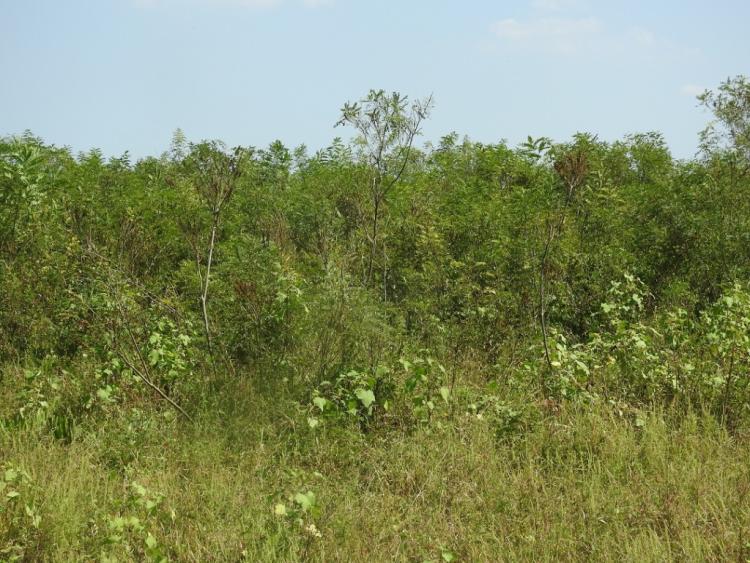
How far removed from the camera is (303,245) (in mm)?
8188

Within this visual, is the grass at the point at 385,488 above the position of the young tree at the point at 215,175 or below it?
below

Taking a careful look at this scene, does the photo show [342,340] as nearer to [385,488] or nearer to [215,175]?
[385,488]

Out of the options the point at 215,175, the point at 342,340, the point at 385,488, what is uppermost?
the point at 215,175

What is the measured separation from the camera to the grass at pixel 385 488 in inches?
151

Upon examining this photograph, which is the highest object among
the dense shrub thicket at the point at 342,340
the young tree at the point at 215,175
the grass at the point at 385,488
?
the young tree at the point at 215,175

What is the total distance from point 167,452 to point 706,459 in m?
3.13

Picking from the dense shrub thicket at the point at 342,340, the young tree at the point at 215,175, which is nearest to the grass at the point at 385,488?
the dense shrub thicket at the point at 342,340

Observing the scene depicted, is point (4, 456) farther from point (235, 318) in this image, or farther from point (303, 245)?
point (303, 245)

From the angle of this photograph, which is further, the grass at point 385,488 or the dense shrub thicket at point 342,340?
the dense shrub thicket at point 342,340

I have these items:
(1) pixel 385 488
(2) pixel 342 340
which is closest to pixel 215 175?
(2) pixel 342 340

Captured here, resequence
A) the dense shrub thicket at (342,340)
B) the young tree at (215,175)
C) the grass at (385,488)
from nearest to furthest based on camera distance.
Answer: the grass at (385,488) → the dense shrub thicket at (342,340) → the young tree at (215,175)

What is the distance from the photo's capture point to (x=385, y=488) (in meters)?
4.48

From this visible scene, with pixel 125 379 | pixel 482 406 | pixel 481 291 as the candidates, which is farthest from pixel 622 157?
pixel 125 379

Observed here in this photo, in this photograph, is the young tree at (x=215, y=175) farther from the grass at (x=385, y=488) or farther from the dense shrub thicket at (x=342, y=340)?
the grass at (x=385, y=488)
